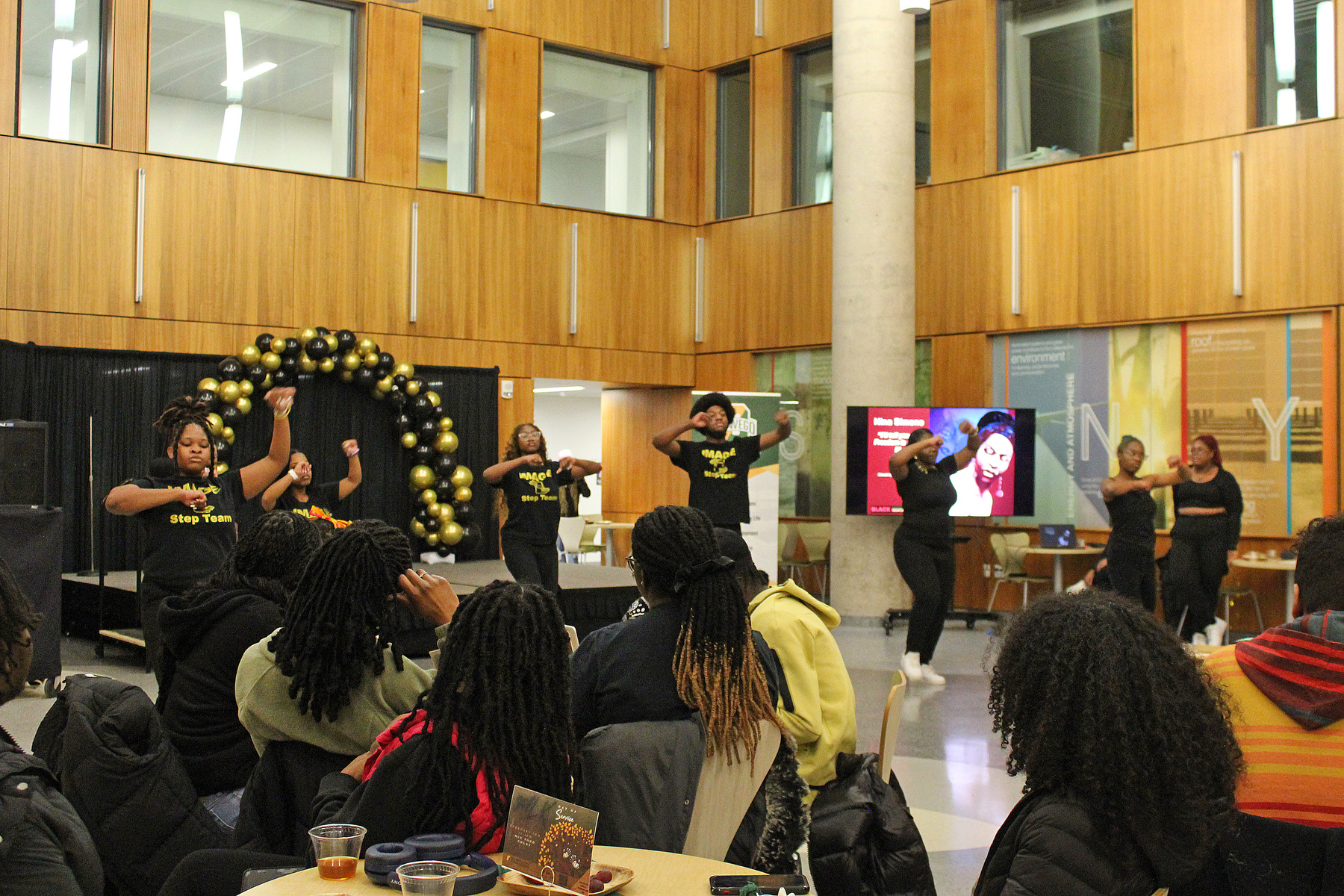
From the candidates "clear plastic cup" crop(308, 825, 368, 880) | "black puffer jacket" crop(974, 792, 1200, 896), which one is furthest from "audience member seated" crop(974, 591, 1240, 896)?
"clear plastic cup" crop(308, 825, 368, 880)

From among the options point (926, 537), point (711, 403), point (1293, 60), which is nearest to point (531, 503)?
point (711, 403)

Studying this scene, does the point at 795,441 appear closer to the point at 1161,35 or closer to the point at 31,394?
the point at 1161,35

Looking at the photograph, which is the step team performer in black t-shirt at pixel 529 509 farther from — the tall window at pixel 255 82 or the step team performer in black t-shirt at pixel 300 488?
the tall window at pixel 255 82

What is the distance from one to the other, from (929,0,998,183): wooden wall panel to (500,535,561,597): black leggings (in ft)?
18.5

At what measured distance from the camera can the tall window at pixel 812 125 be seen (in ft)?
40.6

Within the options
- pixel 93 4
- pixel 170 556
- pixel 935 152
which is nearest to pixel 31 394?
pixel 93 4

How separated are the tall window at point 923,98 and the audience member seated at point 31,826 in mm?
10346

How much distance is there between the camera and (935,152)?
444 inches

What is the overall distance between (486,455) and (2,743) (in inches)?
381

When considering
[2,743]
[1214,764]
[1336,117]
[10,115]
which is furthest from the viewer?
[10,115]

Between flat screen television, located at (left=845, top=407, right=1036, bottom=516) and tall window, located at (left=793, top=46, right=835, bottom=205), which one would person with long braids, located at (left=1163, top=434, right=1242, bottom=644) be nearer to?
flat screen television, located at (left=845, top=407, right=1036, bottom=516)

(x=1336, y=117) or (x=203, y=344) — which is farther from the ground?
(x=1336, y=117)

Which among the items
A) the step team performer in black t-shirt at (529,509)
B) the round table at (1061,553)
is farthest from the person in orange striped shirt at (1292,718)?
the round table at (1061,553)

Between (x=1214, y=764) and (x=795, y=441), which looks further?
(x=795, y=441)
